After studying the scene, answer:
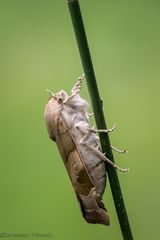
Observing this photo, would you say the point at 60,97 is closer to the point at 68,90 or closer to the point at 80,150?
the point at 80,150

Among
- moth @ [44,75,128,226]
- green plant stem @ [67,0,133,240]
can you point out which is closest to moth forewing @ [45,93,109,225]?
moth @ [44,75,128,226]

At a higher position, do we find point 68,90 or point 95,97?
point 68,90

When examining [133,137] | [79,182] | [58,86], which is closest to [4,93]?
[58,86]

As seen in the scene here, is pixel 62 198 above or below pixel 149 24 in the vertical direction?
below

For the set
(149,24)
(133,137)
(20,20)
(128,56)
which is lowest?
(133,137)

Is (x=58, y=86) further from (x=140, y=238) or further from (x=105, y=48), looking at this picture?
(x=140, y=238)

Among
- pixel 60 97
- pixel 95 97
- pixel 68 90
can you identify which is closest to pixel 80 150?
pixel 60 97

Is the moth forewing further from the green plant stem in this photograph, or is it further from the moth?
the green plant stem

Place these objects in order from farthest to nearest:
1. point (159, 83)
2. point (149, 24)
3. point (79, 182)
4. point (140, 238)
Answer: point (149, 24)
point (159, 83)
point (140, 238)
point (79, 182)
